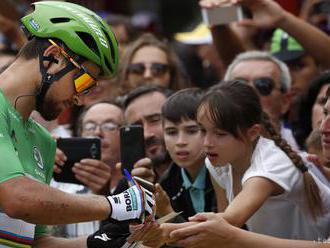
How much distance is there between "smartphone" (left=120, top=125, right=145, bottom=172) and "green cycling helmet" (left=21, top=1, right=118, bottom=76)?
979 millimetres

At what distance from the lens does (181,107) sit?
5742 millimetres

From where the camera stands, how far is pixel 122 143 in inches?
216

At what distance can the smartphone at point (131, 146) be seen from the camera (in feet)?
17.8

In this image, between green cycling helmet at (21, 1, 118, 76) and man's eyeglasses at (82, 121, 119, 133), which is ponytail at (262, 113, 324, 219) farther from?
man's eyeglasses at (82, 121, 119, 133)

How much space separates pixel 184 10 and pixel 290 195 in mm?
10481

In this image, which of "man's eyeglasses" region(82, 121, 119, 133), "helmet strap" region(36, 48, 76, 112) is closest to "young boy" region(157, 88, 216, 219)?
"man's eyeglasses" region(82, 121, 119, 133)

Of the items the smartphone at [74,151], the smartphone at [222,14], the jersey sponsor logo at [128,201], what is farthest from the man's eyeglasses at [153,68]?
the jersey sponsor logo at [128,201]

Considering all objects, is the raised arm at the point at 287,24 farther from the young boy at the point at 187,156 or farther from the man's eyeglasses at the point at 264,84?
the young boy at the point at 187,156

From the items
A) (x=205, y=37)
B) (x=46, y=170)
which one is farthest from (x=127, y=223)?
(x=205, y=37)

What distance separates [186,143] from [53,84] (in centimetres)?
154

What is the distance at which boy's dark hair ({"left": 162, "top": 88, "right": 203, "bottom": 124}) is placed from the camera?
18.7 feet

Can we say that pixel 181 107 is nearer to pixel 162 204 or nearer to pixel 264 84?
pixel 162 204

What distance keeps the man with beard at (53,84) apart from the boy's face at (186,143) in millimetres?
1229

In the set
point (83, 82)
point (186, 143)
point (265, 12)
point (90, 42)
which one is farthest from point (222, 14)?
point (83, 82)
